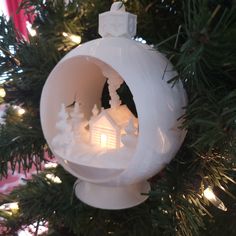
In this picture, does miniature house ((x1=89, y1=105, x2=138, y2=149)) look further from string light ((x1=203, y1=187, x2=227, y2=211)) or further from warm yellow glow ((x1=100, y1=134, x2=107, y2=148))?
string light ((x1=203, y1=187, x2=227, y2=211))

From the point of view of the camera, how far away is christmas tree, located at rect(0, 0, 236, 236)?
0.28 m

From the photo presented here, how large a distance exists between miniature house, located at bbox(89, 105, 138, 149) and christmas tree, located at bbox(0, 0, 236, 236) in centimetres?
6

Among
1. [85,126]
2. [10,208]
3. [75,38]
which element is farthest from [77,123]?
[10,208]

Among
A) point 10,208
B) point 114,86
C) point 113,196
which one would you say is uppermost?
point 114,86

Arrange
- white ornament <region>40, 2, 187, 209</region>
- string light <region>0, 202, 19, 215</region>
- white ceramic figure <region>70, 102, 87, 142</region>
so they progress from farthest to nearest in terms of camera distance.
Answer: string light <region>0, 202, 19, 215</region> → white ceramic figure <region>70, 102, 87, 142</region> → white ornament <region>40, 2, 187, 209</region>

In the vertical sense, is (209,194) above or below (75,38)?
below

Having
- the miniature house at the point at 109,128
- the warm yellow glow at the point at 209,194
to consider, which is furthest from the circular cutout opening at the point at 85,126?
the warm yellow glow at the point at 209,194

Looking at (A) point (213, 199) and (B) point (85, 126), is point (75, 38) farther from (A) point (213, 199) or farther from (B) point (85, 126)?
(A) point (213, 199)

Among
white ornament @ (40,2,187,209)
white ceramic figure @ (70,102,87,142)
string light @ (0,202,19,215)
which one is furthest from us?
string light @ (0,202,19,215)

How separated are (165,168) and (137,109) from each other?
100mm

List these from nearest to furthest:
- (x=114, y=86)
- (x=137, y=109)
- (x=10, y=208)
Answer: (x=137, y=109)
(x=114, y=86)
(x=10, y=208)

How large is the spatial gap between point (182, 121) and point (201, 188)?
0.31 ft

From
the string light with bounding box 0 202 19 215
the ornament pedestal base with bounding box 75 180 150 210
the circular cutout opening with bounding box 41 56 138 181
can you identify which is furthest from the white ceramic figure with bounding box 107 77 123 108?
the string light with bounding box 0 202 19 215

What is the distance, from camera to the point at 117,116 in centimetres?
38
